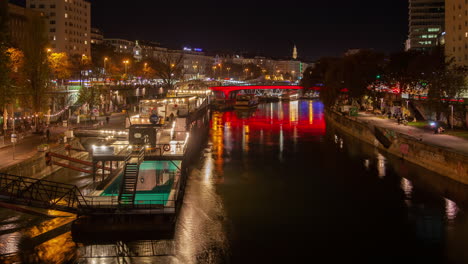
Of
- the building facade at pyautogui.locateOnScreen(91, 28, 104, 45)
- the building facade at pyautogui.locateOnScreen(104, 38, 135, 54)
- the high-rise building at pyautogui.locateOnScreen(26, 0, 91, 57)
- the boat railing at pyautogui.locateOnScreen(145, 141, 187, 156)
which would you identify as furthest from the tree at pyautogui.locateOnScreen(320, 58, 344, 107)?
the building facade at pyautogui.locateOnScreen(104, 38, 135, 54)

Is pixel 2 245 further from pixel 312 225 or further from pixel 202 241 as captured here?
pixel 312 225

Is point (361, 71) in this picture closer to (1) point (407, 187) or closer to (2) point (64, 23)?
(1) point (407, 187)

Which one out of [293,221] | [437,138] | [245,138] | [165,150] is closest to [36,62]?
[165,150]

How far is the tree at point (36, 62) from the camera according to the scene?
32.9 meters

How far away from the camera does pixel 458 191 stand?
73.9 ft

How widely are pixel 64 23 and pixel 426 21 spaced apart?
256 feet

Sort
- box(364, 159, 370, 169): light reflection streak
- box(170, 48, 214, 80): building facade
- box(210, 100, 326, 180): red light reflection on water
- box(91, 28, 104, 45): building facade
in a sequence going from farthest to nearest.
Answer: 1. box(170, 48, 214, 80): building facade
2. box(91, 28, 104, 45): building facade
3. box(210, 100, 326, 180): red light reflection on water
4. box(364, 159, 370, 169): light reflection streak

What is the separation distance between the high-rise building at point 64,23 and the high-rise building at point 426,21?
7227 cm

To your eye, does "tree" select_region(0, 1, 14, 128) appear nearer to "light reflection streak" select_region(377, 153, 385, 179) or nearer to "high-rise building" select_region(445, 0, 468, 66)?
"light reflection streak" select_region(377, 153, 385, 179)

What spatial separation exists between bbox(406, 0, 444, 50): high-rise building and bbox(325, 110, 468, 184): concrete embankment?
74917mm

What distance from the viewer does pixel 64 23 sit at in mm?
83312

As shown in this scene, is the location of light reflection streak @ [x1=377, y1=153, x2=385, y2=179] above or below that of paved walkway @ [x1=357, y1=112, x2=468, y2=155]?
below

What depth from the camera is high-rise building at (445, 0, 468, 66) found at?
64.1 m

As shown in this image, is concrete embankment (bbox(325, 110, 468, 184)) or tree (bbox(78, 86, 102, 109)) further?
tree (bbox(78, 86, 102, 109))
